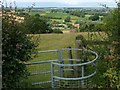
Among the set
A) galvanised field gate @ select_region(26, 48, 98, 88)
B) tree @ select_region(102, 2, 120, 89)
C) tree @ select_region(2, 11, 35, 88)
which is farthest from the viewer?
tree @ select_region(102, 2, 120, 89)

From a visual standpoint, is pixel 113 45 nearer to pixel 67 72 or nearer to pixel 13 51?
pixel 67 72

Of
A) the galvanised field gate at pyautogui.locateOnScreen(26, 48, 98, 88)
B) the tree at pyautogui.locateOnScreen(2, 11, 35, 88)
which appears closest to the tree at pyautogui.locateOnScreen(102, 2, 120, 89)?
the galvanised field gate at pyautogui.locateOnScreen(26, 48, 98, 88)

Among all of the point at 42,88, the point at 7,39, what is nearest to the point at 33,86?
the point at 42,88

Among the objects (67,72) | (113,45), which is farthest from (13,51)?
(113,45)

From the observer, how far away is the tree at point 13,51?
5.64m

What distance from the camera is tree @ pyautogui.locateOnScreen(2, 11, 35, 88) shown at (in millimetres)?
5637

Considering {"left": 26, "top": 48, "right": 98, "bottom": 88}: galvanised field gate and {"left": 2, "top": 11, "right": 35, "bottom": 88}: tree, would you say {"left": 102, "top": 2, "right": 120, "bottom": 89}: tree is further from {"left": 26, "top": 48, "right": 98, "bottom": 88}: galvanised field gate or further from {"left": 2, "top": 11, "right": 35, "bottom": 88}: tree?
{"left": 2, "top": 11, "right": 35, "bottom": 88}: tree

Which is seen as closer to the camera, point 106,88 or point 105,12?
point 106,88

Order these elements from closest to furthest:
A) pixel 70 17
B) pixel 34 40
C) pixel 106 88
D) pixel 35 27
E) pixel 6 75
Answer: pixel 6 75, pixel 106 88, pixel 34 40, pixel 35 27, pixel 70 17

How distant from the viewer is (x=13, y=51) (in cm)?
574

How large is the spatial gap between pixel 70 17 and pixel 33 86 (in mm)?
2286

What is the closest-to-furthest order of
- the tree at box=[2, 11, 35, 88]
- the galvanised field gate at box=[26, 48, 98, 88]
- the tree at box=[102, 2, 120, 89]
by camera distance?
the galvanised field gate at box=[26, 48, 98, 88], the tree at box=[2, 11, 35, 88], the tree at box=[102, 2, 120, 89]

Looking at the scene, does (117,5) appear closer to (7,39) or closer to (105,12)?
(105,12)

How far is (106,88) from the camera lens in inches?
236
